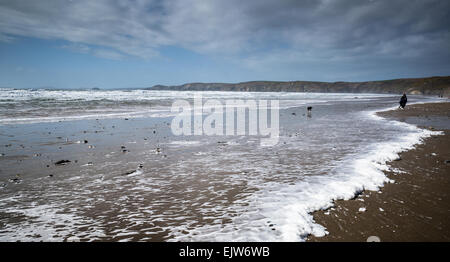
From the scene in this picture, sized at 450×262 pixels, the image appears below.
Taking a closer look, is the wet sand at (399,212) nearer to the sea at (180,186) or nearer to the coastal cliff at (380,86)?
the sea at (180,186)

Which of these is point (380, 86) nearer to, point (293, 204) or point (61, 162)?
point (293, 204)

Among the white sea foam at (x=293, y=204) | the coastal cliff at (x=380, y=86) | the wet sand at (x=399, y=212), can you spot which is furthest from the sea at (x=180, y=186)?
the coastal cliff at (x=380, y=86)

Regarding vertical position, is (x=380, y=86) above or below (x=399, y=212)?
above

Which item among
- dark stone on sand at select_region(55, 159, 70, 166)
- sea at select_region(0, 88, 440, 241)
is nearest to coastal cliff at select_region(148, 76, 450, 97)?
sea at select_region(0, 88, 440, 241)

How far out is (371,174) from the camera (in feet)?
20.6

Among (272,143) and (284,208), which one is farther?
(272,143)

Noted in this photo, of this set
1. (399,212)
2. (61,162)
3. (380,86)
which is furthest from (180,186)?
(380,86)

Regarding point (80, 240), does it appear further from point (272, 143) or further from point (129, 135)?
point (129, 135)

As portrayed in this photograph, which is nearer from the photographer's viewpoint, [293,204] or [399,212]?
[399,212]
